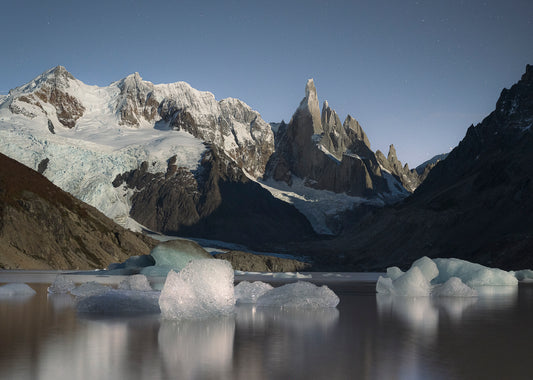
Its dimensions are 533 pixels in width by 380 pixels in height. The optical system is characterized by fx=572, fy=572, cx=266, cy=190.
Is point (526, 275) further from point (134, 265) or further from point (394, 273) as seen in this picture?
point (134, 265)

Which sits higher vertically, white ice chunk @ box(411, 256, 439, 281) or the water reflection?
white ice chunk @ box(411, 256, 439, 281)

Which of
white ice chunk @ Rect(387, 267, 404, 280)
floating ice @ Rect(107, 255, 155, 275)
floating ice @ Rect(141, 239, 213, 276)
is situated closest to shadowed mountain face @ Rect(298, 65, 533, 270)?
white ice chunk @ Rect(387, 267, 404, 280)

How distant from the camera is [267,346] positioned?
1436 cm

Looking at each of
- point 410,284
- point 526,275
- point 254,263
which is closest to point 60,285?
point 410,284

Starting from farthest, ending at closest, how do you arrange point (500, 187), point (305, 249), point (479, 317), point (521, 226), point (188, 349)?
point (305, 249) < point (500, 187) < point (521, 226) < point (479, 317) < point (188, 349)

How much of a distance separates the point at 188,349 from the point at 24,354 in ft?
12.0

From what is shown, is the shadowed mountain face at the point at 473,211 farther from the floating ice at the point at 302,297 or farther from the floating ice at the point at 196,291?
the floating ice at the point at 196,291

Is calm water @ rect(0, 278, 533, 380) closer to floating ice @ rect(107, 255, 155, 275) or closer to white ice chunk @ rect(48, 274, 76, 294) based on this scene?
white ice chunk @ rect(48, 274, 76, 294)

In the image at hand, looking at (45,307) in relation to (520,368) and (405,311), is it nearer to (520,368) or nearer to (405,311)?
(405,311)

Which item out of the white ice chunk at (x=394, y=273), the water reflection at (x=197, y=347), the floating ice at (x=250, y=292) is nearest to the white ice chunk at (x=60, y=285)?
the floating ice at (x=250, y=292)

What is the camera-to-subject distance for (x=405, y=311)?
2594 centimetres

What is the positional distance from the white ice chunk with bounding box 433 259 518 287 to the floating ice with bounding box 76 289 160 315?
35.6 m

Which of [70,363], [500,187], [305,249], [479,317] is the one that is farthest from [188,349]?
[305,249]

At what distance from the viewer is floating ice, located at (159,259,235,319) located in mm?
20562
